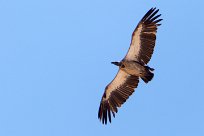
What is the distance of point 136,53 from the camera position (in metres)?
25.7

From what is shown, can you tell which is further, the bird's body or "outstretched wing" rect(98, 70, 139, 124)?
"outstretched wing" rect(98, 70, 139, 124)

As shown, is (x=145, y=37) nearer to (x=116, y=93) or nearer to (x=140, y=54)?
(x=140, y=54)

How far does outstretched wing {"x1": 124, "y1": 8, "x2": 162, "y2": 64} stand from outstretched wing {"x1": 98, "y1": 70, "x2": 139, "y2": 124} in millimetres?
1165

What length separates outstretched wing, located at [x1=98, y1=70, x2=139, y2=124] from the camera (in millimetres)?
26359

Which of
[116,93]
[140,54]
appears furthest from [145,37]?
[116,93]

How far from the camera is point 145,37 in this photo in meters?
25.4

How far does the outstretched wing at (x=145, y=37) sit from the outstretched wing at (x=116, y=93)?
1165mm

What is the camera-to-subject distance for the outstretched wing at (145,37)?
2531 centimetres

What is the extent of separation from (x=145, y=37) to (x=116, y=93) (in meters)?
3.06

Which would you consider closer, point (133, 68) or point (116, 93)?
point (133, 68)

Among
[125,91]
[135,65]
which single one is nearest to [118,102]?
[125,91]

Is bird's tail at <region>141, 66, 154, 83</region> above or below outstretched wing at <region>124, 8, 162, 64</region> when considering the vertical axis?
below

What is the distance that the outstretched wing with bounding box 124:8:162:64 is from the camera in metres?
25.3

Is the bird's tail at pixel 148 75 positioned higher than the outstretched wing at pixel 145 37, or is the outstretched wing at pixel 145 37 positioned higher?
the outstretched wing at pixel 145 37
